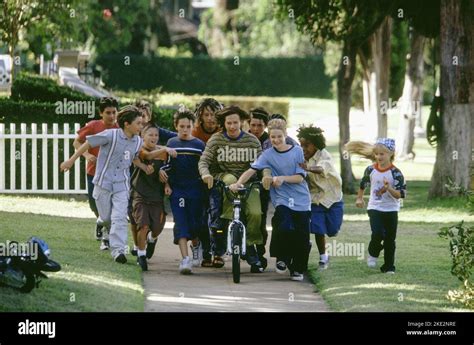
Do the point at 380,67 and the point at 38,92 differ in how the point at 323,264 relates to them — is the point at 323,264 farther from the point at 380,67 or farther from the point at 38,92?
the point at 380,67

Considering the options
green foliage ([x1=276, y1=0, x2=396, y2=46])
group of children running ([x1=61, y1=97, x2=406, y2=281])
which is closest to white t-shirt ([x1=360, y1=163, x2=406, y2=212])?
group of children running ([x1=61, y1=97, x2=406, y2=281])

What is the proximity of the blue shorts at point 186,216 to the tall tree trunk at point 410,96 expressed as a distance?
1812 cm

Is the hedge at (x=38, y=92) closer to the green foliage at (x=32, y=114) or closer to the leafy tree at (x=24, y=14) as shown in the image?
the green foliage at (x=32, y=114)

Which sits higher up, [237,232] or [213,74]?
[213,74]

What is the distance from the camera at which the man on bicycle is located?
13.0 meters

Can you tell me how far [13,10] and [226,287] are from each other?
16.1 m

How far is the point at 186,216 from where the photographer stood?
1338 centimetres

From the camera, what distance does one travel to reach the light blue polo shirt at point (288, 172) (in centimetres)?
1287

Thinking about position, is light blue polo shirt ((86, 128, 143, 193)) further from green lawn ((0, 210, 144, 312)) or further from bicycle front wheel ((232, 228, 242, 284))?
bicycle front wheel ((232, 228, 242, 284))

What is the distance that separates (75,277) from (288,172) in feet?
7.66

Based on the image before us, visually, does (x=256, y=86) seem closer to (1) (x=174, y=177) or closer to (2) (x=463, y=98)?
(2) (x=463, y=98)

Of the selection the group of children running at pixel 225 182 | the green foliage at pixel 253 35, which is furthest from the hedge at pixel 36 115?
→ the green foliage at pixel 253 35

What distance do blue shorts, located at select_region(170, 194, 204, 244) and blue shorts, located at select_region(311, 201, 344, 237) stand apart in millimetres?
1171

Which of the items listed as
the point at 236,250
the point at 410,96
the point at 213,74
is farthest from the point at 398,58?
the point at 236,250
